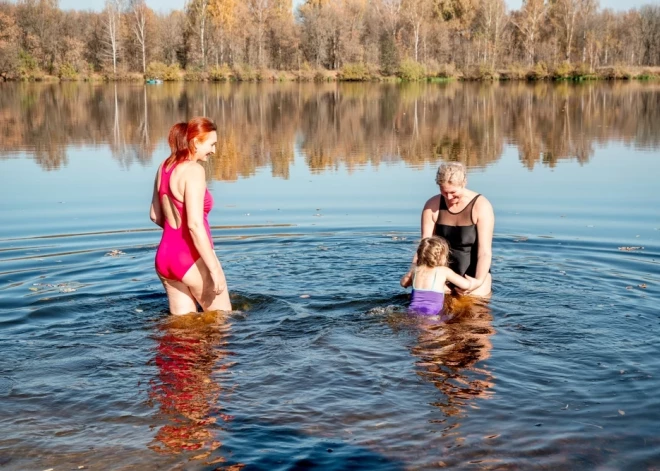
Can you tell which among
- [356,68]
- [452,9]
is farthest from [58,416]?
[452,9]

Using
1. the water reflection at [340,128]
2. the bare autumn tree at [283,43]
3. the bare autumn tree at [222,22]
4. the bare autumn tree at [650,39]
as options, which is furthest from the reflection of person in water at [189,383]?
the bare autumn tree at [650,39]

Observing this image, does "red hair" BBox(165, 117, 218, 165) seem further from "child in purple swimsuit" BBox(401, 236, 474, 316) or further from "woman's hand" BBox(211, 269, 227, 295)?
"child in purple swimsuit" BBox(401, 236, 474, 316)

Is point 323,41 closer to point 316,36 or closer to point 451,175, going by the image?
point 316,36

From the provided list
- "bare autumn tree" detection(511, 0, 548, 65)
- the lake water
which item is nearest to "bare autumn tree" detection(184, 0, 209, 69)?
"bare autumn tree" detection(511, 0, 548, 65)

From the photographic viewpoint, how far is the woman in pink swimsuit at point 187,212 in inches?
263

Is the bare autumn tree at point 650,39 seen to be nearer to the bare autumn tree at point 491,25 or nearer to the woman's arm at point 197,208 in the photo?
the bare autumn tree at point 491,25

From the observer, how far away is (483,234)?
793 centimetres

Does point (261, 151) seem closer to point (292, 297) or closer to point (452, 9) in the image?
point (292, 297)

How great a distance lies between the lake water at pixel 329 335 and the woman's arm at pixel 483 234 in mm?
402

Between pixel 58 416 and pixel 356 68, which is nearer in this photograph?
pixel 58 416

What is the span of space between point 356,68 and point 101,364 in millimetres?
71121

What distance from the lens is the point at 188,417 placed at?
17.8ft

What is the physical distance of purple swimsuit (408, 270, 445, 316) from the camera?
7.64 m

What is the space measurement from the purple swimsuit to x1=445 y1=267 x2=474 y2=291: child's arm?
174 mm
